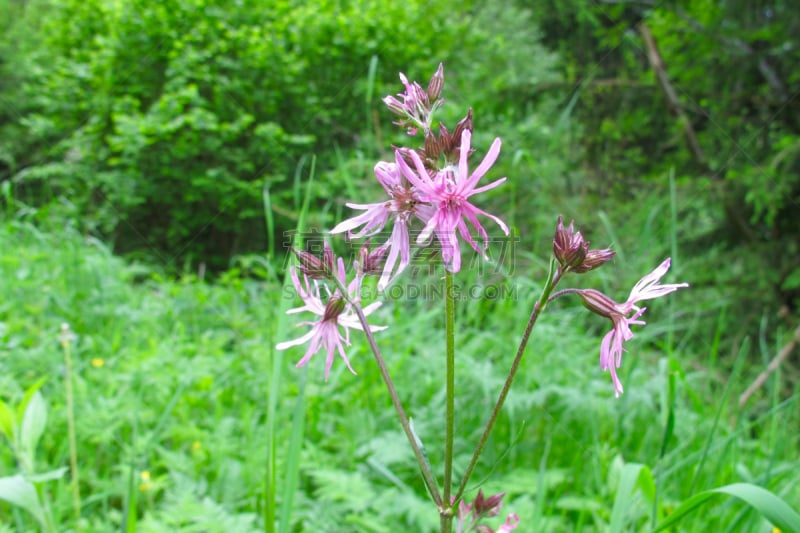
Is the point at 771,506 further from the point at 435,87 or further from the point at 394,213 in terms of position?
the point at 435,87

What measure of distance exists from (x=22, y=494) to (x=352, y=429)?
1073 millimetres

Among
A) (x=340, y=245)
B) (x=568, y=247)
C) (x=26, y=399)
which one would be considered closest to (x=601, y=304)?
(x=568, y=247)

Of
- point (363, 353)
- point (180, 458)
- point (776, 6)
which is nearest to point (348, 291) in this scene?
point (180, 458)

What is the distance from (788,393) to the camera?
3.86 meters

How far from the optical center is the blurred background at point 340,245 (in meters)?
1.90

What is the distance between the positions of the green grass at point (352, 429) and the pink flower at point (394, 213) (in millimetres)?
481

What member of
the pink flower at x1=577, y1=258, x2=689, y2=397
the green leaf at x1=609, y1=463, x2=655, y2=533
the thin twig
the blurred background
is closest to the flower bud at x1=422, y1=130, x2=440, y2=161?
the pink flower at x1=577, y1=258, x2=689, y2=397

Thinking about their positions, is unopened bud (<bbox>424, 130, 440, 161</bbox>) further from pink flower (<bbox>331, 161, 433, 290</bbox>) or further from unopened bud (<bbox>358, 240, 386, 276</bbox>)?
unopened bud (<bbox>358, 240, 386, 276</bbox>)

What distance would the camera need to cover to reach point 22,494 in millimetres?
1298

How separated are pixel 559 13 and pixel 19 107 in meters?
11.6

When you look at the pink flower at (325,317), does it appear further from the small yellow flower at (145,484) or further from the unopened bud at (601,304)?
the small yellow flower at (145,484)

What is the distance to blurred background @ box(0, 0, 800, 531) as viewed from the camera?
1896mm

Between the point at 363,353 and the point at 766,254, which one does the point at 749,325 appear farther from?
the point at 363,353

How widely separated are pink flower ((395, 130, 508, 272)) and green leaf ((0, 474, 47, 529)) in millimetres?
1160
